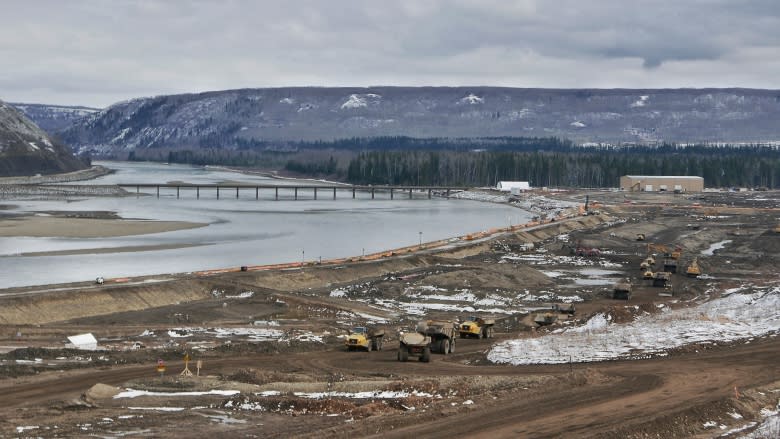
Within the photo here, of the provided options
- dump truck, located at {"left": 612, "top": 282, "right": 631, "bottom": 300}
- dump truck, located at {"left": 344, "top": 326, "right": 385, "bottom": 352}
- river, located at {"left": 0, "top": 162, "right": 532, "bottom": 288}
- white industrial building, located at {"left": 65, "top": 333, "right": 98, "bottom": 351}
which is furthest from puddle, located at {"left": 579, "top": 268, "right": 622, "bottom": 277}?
white industrial building, located at {"left": 65, "top": 333, "right": 98, "bottom": 351}

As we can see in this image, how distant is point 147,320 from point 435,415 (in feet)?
105

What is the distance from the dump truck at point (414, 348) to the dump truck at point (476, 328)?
8996 mm

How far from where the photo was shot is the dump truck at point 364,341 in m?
50.6

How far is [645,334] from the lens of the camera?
2094 inches

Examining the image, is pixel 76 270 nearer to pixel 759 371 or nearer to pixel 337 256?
pixel 337 256

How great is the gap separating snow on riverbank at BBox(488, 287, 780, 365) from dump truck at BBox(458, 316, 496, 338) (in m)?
3.58

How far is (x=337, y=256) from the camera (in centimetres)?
10600

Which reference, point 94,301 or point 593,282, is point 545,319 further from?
point 593,282

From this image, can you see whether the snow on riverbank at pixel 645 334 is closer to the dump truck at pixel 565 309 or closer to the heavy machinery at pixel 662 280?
the dump truck at pixel 565 309

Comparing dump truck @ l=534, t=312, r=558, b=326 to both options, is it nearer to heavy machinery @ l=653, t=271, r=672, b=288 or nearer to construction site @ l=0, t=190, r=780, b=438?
construction site @ l=0, t=190, r=780, b=438

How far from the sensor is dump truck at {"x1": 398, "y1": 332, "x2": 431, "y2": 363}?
47.1 m

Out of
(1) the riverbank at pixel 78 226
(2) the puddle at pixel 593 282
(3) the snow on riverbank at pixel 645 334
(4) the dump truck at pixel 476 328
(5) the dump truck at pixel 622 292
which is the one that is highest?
(3) the snow on riverbank at pixel 645 334

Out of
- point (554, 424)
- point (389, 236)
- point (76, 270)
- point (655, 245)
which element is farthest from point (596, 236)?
point (554, 424)

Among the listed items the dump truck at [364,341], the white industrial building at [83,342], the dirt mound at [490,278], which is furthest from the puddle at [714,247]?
the white industrial building at [83,342]
